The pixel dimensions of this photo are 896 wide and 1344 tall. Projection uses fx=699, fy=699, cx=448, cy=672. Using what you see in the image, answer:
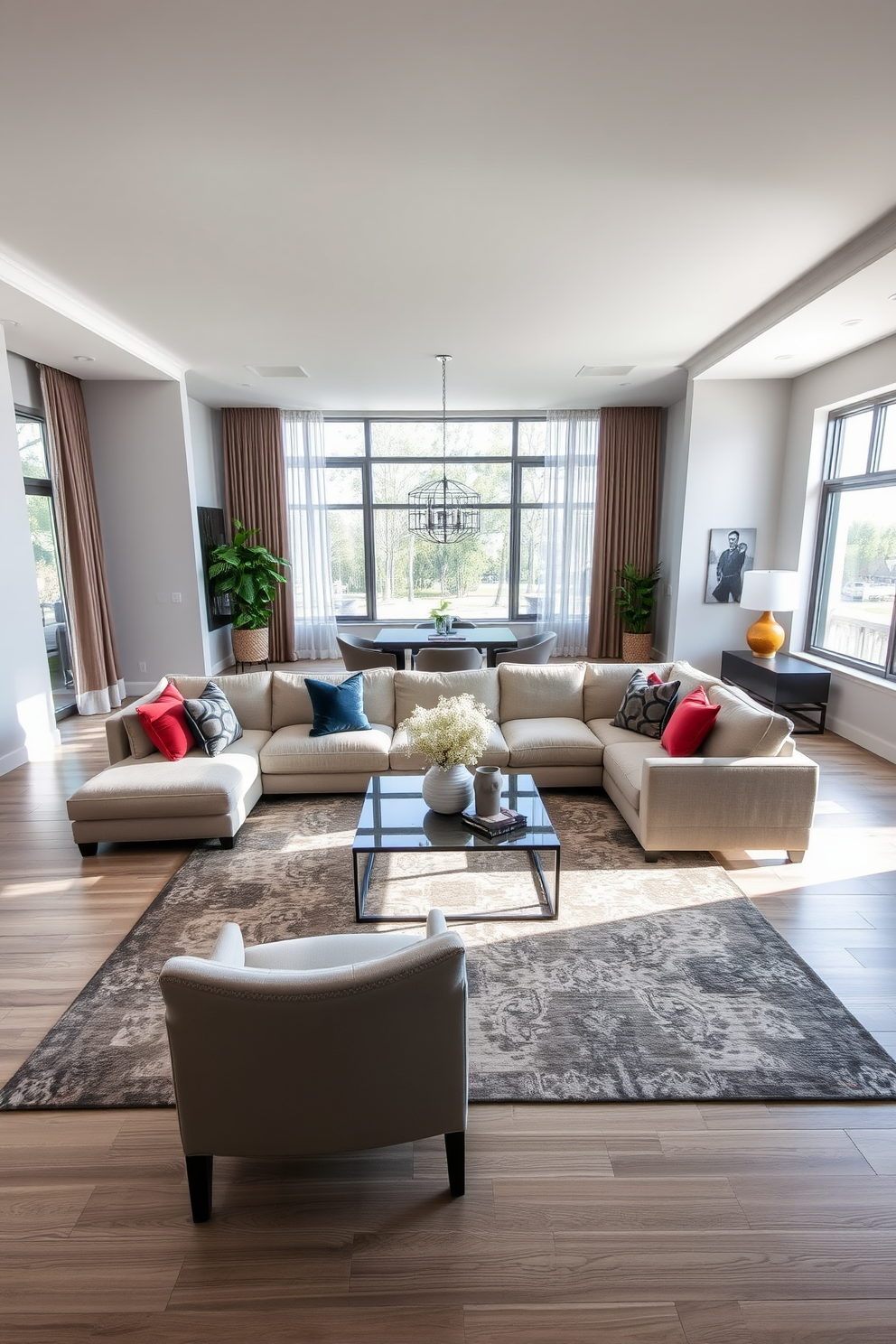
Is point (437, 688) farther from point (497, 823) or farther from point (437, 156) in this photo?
point (437, 156)

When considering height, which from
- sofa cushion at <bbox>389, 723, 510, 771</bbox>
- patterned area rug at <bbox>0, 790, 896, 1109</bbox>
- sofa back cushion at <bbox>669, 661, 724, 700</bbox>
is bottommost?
patterned area rug at <bbox>0, 790, 896, 1109</bbox>

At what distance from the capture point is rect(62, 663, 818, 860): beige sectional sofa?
338 cm

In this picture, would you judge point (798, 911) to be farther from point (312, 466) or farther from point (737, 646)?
point (312, 466)

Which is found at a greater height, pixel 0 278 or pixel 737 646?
pixel 0 278

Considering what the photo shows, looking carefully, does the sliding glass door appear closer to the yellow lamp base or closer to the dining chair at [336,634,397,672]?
the dining chair at [336,634,397,672]

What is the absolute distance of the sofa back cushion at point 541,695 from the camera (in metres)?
4.68

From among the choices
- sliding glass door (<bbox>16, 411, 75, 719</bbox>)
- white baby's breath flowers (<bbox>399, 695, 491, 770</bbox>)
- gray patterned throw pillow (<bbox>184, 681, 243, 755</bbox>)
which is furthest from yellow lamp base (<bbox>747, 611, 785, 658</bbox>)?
sliding glass door (<bbox>16, 411, 75, 719</bbox>)

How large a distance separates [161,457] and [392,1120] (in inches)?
255

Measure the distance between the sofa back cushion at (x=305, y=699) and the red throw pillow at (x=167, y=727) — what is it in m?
0.70

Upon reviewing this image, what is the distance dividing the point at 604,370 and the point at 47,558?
533cm

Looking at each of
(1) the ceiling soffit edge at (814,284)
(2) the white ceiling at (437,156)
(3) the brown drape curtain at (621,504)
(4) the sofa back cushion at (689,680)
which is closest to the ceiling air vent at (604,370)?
(1) the ceiling soffit edge at (814,284)

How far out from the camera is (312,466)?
855cm

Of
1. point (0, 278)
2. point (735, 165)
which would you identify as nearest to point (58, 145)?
point (0, 278)

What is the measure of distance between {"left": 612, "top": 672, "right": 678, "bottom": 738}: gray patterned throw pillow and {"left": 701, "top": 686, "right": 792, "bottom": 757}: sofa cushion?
1.67 feet
